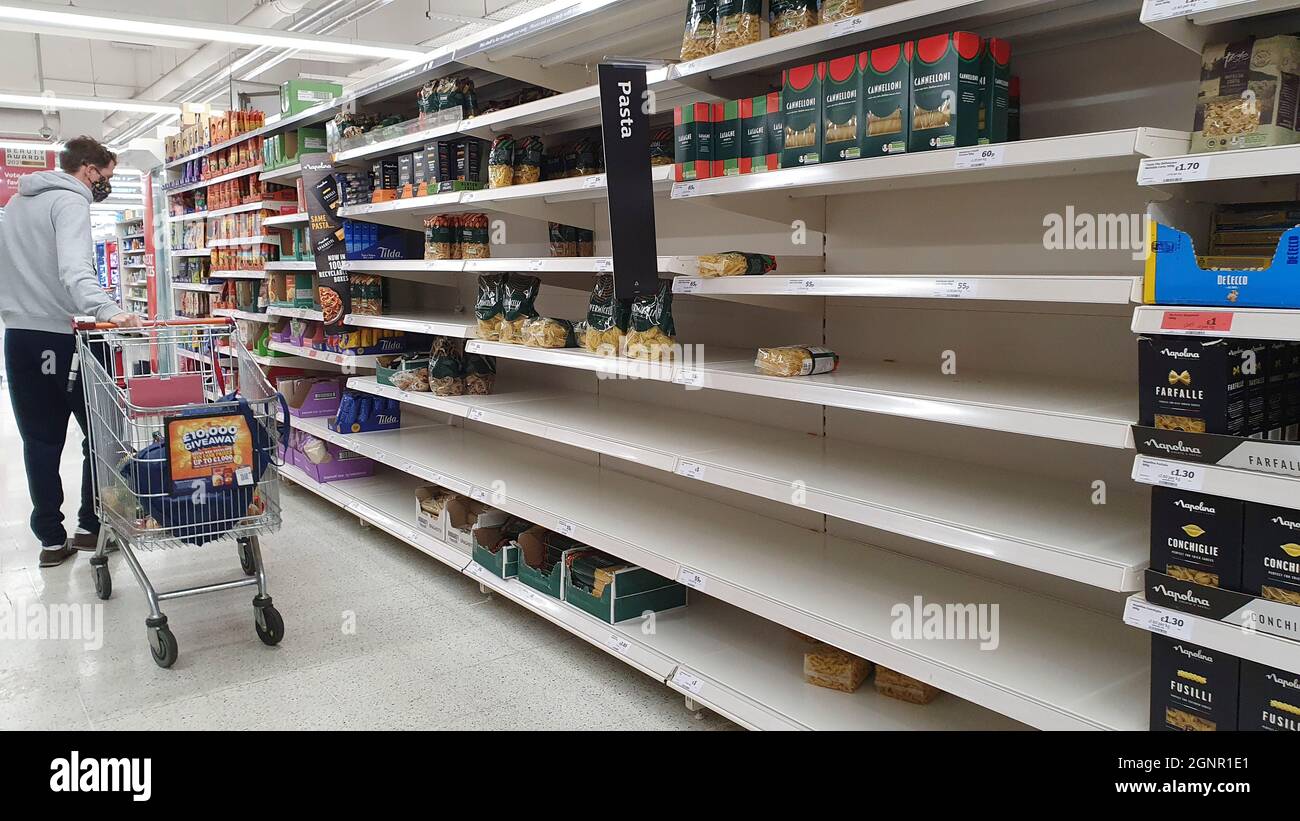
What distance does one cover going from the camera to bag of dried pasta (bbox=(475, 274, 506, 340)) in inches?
154

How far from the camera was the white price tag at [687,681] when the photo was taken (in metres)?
2.75

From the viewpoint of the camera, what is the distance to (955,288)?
2.03 metres

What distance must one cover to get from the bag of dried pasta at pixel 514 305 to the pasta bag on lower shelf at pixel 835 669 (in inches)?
73.2

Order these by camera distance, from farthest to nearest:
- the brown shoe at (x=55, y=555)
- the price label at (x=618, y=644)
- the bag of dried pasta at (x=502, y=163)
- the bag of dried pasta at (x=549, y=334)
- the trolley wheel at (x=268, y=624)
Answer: the brown shoe at (x=55, y=555) → the bag of dried pasta at (x=502, y=163) → the bag of dried pasta at (x=549, y=334) → the trolley wheel at (x=268, y=624) → the price label at (x=618, y=644)

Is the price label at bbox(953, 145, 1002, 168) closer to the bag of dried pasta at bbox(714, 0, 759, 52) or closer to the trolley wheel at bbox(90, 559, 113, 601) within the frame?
the bag of dried pasta at bbox(714, 0, 759, 52)

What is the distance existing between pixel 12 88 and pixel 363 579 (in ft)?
41.4

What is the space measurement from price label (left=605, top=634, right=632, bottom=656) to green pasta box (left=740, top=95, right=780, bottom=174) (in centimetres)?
156

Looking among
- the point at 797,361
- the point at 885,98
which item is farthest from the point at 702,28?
the point at 797,361

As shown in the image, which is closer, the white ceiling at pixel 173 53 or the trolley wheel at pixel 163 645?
the trolley wheel at pixel 163 645

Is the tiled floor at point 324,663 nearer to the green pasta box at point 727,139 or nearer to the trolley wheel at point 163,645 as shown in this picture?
the trolley wheel at point 163,645

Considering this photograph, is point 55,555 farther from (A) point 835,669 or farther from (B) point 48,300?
(A) point 835,669

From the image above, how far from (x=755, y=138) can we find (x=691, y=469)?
100 centimetres

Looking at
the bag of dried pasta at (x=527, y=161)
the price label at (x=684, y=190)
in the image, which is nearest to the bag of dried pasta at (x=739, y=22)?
the price label at (x=684, y=190)

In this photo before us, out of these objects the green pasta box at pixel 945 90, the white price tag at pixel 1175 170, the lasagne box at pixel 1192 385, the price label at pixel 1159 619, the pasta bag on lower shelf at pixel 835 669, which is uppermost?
the green pasta box at pixel 945 90
